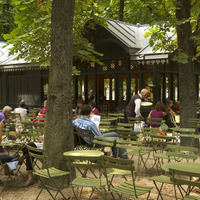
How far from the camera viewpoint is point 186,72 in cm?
1038

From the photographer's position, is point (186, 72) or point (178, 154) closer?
point (178, 154)

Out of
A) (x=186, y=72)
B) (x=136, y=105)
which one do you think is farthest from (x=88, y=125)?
(x=186, y=72)

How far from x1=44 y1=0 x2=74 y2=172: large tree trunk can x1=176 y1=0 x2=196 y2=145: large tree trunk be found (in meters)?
4.74

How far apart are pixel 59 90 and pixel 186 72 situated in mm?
5159

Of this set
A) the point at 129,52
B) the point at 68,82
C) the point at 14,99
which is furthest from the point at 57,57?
the point at 14,99

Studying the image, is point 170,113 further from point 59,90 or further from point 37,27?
point 59,90

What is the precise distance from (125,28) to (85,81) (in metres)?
3.38

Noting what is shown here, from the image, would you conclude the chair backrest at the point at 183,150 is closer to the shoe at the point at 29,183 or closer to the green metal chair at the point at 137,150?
the green metal chair at the point at 137,150

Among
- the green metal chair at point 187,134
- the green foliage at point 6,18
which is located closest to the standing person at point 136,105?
the green metal chair at point 187,134

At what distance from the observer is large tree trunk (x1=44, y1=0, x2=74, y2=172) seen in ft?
21.5

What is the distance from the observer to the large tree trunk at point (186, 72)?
10.4 meters

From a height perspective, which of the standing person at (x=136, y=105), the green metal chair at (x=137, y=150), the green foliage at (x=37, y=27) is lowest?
the green metal chair at (x=137, y=150)

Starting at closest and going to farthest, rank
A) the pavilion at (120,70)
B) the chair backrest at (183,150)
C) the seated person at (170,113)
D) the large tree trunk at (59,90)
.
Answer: the chair backrest at (183,150) < the large tree trunk at (59,90) < the seated person at (170,113) < the pavilion at (120,70)

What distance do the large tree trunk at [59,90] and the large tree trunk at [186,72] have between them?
4.74 m
